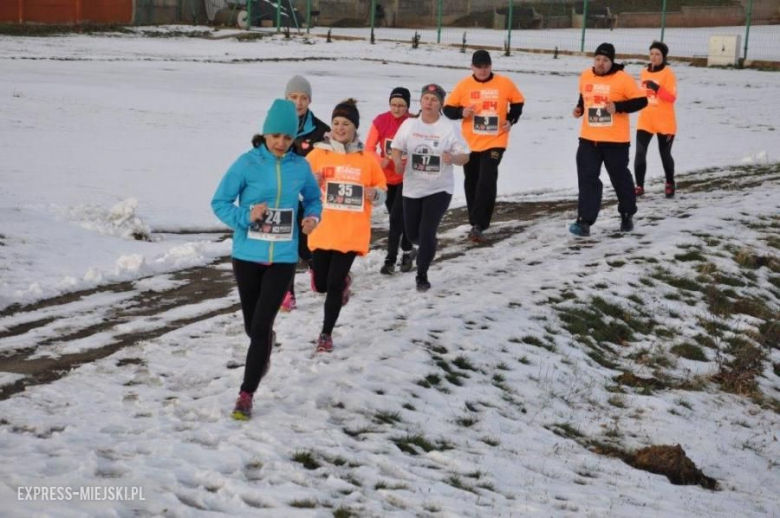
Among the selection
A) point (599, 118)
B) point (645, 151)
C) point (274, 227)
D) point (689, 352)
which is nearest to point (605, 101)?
point (599, 118)

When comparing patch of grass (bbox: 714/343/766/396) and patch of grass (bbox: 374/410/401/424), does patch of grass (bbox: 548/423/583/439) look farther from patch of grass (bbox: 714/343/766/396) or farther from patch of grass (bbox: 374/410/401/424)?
patch of grass (bbox: 714/343/766/396)

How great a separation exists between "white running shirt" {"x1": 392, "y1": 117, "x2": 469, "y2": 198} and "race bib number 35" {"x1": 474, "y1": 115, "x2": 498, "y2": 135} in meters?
2.33

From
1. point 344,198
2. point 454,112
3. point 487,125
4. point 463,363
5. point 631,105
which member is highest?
point 631,105

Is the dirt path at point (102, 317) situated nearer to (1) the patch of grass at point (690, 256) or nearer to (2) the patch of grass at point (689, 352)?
(1) the patch of grass at point (690, 256)

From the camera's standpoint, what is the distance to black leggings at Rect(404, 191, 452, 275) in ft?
34.3

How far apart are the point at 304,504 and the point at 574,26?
49262mm

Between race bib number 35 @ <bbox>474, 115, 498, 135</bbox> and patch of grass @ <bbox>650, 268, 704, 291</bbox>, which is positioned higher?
race bib number 35 @ <bbox>474, 115, 498, 135</bbox>

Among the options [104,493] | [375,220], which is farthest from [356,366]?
[375,220]

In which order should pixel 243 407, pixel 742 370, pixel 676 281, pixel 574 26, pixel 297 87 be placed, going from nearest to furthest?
pixel 243 407, pixel 297 87, pixel 742 370, pixel 676 281, pixel 574 26

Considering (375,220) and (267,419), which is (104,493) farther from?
(375,220)

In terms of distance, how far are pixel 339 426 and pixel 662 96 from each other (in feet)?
30.8

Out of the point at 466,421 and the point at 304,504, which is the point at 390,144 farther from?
the point at 304,504

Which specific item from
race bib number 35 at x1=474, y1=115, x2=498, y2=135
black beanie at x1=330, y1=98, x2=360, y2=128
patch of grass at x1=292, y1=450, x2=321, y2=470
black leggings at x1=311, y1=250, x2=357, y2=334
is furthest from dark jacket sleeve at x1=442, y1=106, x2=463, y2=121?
patch of grass at x1=292, y1=450, x2=321, y2=470

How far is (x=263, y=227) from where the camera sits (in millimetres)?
7102
